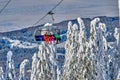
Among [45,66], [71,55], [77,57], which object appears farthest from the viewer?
[45,66]

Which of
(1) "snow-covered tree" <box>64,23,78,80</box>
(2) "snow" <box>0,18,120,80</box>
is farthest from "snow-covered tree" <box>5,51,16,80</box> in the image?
(1) "snow-covered tree" <box>64,23,78,80</box>

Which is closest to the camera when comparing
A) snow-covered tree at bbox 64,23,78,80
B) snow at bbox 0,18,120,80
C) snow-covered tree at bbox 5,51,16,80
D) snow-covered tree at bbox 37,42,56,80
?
snow at bbox 0,18,120,80

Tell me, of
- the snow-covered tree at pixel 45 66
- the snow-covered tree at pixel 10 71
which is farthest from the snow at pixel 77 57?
the snow-covered tree at pixel 10 71

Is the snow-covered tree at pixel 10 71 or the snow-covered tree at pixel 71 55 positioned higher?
the snow-covered tree at pixel 71 55

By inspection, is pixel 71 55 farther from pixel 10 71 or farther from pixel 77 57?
pixel 10 71

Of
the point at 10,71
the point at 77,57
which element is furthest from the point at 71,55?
the point at 10,71

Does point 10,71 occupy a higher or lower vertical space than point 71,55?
lower

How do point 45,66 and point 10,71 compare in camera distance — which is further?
point 10,71

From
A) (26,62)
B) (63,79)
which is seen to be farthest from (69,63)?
(26,62)

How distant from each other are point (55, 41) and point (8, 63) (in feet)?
16.2

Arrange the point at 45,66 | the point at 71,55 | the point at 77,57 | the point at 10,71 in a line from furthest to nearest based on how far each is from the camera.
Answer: the point at 10,71
the point at 45,66
the point at 71,55
the point at 77,57

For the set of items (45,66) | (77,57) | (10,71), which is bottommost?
(10,71)

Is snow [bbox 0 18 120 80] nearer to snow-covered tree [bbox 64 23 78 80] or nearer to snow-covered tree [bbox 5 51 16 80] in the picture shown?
snow-covered tree [bbox 64 23 78 80]

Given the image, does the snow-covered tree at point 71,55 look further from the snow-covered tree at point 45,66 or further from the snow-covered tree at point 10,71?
the snow-covered tree at point 10,71
